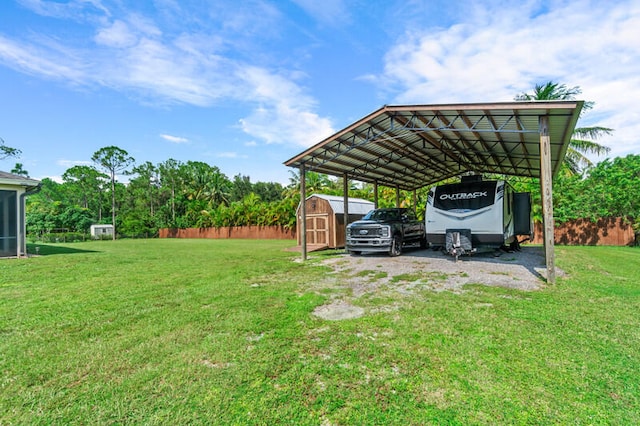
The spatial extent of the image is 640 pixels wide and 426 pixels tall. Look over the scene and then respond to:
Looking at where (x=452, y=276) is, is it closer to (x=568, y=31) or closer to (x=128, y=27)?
(x=568, y=31)

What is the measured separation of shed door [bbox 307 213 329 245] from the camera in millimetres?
17266

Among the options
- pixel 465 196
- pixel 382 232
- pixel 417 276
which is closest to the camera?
pixel 417 276

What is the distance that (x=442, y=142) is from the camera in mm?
11898

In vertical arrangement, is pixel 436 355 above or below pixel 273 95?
below

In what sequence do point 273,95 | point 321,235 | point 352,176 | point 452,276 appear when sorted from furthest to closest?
point 321,235 → point 273,95 → point 352,176 → point 452,276

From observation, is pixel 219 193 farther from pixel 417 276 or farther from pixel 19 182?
pixel 417 276

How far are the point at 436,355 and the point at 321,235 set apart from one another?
14.3 meters

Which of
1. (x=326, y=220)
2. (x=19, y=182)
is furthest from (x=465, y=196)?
(x=19, y=182)

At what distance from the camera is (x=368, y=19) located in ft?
32.4

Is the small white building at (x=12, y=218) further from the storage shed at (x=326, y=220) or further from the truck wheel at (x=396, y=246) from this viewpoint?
the truck wheel at (x=396, y=246)

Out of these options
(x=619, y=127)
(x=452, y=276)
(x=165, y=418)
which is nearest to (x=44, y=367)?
(x=165, y=418)

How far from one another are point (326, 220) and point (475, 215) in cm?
889

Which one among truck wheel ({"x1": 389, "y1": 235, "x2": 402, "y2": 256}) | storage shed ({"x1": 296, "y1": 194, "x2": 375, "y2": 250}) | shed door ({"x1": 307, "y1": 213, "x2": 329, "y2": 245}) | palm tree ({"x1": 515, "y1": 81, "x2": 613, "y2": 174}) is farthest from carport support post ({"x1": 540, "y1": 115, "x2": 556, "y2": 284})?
palm tree ({"x1": 515, "y1": 81, "x2": 613, "y2": 174})

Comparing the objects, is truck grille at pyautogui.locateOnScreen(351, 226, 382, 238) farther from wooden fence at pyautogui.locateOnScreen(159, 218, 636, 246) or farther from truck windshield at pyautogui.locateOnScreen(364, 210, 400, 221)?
wooden fence at pyautogui.locateOnScreen(159, 218, 636, 246)
